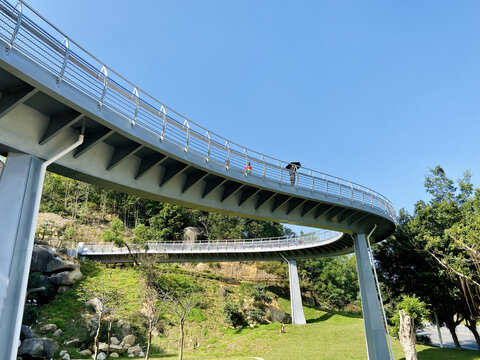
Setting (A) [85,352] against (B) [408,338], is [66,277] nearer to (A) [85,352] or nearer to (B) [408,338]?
(A) [85,352]

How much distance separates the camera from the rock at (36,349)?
47.8 feet

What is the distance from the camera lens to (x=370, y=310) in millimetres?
16219

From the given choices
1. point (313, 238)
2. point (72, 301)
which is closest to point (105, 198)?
point (72, 301)

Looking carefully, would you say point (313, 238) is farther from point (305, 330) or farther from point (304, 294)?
point (304, 294)

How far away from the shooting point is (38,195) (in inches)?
275

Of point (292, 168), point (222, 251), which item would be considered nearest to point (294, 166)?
point (292, 168)

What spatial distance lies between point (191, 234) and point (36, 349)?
31.1 metres

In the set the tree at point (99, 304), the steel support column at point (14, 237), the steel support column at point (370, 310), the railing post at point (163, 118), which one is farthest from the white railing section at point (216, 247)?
the steel support column at point (14, 237)

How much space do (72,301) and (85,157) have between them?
20.5m

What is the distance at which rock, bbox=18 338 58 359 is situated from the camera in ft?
47.8

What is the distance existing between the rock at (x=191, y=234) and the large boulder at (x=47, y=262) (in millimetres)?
19825

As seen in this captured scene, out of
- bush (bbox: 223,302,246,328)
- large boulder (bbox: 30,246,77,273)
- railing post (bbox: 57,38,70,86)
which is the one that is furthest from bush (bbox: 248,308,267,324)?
railing post (bbox: 57,38,70,86)

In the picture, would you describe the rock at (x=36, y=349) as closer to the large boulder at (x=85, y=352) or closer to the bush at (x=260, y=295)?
the large boulder at (x=85, y=352)

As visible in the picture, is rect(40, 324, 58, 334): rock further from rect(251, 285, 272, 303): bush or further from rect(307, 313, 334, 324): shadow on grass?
rect(307, 313, 334, 324): shadow on grass
